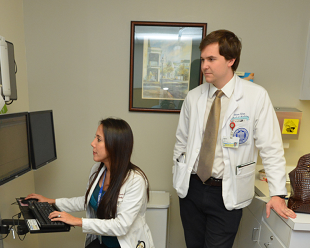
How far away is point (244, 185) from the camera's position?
149 cm

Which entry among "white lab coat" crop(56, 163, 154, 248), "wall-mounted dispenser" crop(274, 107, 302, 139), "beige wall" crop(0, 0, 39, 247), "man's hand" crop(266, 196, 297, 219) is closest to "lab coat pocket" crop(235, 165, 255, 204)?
"man's hand" crop(266, 196, 297, 219)

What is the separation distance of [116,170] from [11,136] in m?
0.63

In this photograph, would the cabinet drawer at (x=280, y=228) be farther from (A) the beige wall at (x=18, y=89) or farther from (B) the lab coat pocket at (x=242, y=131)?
(A) the beige wall at (x=18, y=89)

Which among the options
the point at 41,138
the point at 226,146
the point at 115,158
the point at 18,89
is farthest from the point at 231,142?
the point at 18,89

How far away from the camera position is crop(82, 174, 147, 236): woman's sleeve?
131cm

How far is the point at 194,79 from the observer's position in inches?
85.1

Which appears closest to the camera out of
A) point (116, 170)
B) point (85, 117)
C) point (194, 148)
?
point (116, 170)

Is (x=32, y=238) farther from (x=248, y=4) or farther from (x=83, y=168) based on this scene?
(x=248, y=4)

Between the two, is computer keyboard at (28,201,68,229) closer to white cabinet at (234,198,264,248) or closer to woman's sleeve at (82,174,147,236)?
woman's sleeve at (82,174,147,236)

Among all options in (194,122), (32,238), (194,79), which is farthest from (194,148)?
(32,238)

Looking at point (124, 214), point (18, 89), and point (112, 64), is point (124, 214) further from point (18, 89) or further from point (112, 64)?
point (18, 89)

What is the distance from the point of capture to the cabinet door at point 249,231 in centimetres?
174

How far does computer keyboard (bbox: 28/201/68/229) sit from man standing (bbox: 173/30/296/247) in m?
0.74

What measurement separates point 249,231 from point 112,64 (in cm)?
173
